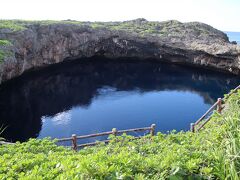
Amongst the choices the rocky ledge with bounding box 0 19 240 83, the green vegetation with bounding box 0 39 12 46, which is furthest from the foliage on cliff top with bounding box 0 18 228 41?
the green vegetation with bounding box 0 39 12 46

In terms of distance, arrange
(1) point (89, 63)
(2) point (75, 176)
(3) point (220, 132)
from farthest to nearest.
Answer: (1) point (89, 63)
(3) point (220, 132)
(2) point (75, 176)

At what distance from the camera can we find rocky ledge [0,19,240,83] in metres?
47.2

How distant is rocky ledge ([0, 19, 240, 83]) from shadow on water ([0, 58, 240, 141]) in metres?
1.71

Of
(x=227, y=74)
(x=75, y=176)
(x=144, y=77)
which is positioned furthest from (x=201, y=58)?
(x=75, y=176)

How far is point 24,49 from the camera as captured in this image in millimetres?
46156

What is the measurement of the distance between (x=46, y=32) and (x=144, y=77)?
17.2 meters

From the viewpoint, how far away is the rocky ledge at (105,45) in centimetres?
4725

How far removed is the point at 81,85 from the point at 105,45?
18.6 m

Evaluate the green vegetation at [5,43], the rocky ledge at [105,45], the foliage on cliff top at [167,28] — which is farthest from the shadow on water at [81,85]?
the foliage on cliff top at [167,28]

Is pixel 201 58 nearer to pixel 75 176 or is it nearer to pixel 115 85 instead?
pixel 115 85

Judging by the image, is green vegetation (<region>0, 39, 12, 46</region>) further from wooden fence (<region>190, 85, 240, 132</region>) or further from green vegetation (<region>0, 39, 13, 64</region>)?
wooden fence (<region>190, 85, 240, 132</region>)

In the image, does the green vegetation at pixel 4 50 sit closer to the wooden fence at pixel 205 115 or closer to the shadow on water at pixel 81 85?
the shadow on water at pixel 81 85

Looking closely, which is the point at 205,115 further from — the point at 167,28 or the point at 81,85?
the point at 167,28

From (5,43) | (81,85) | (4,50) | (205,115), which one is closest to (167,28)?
(81,85)
